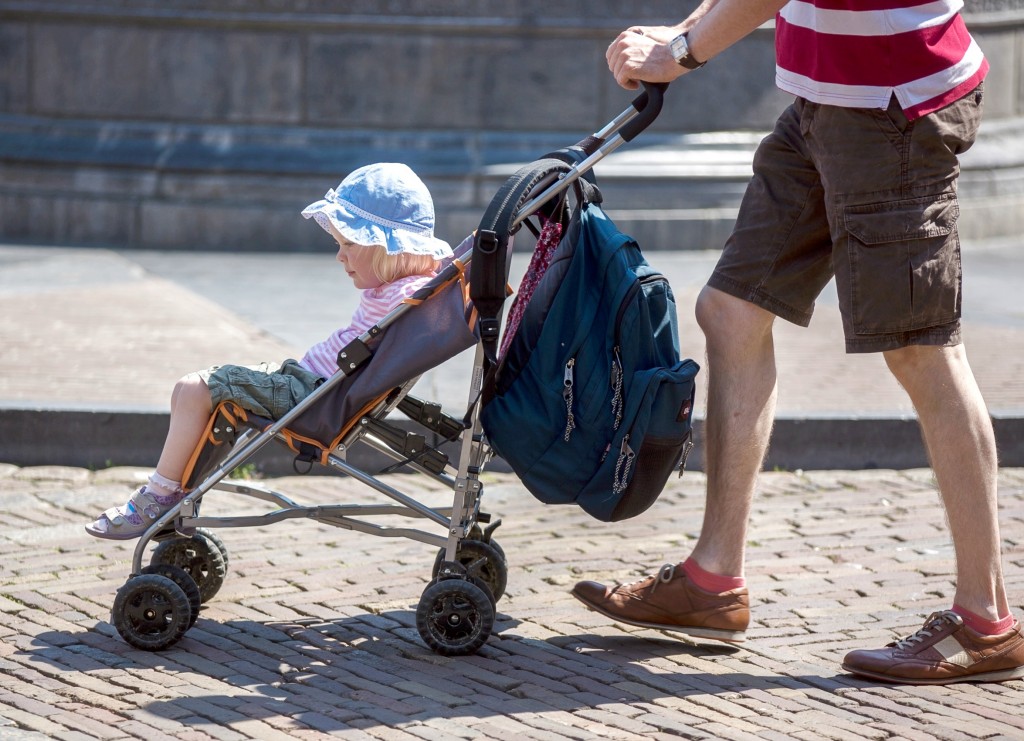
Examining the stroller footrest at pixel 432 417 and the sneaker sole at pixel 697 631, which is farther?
the stroller footrest at pixel 432 417

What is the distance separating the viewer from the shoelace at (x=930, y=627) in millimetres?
3607

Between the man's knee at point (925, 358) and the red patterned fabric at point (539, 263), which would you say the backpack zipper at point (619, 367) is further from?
the man's knee at point (925, 358)

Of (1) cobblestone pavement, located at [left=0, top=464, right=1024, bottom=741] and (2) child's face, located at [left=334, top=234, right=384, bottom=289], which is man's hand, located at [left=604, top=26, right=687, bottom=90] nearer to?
(2) child's face, located at [left=334, top=234, right=384, bottom=289]

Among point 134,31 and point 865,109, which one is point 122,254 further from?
point 865,109

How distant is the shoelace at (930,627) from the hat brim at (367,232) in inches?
57.1

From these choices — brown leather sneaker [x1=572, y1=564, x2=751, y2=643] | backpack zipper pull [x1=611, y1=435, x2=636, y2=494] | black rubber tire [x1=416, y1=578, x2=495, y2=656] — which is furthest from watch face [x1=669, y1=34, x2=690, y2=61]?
black rubber tire [x1=416, y1=578, x2=495, y2=656]

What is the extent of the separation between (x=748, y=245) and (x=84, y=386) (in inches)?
120

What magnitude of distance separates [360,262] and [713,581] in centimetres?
116

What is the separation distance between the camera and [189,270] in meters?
8.84

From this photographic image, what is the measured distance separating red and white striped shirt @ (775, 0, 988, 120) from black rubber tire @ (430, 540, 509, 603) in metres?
1.38

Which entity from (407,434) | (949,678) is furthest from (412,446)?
(949,678)

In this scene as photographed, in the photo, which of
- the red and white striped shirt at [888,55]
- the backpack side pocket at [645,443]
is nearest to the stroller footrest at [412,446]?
the backpack side pocket at [645,443]

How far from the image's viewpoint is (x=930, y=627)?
3625 millimetres

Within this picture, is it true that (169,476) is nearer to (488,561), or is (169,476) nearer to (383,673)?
(383,673)
